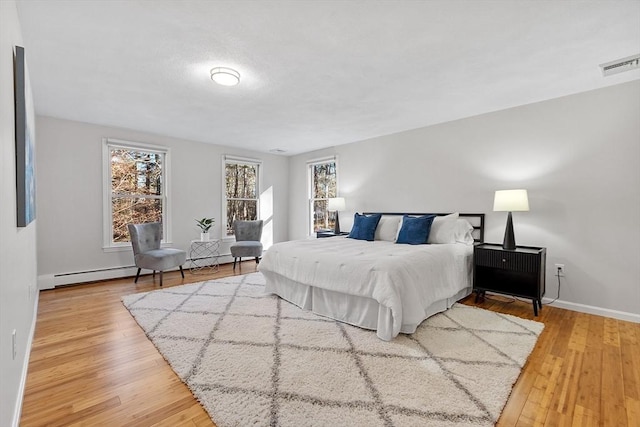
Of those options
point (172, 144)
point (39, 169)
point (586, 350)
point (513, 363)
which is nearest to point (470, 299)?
point (586, 350)

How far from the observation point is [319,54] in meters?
2.45

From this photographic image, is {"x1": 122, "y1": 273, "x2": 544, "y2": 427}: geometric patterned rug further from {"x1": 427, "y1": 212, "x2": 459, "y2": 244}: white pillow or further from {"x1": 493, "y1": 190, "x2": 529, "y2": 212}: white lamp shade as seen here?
{"x1": 493, "y1": 190, "x2": 529, "y2": 212}: white lamp shade

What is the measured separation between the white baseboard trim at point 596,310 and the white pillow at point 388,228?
194 cm

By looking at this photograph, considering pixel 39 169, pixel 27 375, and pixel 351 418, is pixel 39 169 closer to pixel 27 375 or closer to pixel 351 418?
pixel 27 375

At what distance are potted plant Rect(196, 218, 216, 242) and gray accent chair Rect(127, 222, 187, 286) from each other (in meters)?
0.70

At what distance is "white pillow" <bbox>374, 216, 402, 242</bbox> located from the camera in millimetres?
4339

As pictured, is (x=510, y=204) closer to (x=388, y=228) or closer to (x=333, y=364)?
(x=388, y=228)

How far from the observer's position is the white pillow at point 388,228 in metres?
4.34

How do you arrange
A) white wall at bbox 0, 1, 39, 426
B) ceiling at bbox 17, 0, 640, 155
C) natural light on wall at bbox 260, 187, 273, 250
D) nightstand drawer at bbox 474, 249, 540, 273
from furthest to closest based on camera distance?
natural light on wall at bbox 260, 187, 273, 250 → nightstand drawer at bbox 474, 249, 540, 273 → ceiling at bbox 17, 0, 640, 155 → white wall at bbox 0, 1, 39, 426

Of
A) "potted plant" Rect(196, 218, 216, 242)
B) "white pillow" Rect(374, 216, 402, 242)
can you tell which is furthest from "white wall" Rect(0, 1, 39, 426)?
"white pillow" Rect(374, 216, 402, 242)

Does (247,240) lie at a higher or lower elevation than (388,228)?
lower

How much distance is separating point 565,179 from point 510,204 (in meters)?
0.74

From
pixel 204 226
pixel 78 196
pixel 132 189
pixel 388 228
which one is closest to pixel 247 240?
pixel 204 226

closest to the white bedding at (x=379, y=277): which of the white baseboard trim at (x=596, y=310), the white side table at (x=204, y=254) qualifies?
the white baseboard trim at (x=596, y=310)
